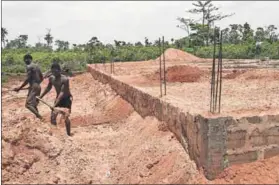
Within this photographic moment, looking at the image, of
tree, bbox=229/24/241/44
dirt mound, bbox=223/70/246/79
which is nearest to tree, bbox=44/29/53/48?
tree, bbox=229/24/241/44

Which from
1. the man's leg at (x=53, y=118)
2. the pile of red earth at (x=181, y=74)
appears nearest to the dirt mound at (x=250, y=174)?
the man's leg at (x=53, y=118)

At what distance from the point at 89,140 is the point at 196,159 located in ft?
10.6

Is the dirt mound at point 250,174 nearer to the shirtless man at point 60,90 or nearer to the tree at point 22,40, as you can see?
the shirtless man at point 60,90

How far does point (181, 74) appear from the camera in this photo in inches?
582

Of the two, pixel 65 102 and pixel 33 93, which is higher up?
pixel 33 93

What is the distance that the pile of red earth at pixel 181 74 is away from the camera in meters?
14.4

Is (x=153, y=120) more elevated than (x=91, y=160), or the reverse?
(x=153, y=120)

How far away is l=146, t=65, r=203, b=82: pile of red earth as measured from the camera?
14414 mm

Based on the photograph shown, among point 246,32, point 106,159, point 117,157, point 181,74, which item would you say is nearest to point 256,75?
point 181,74

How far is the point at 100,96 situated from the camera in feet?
47.3

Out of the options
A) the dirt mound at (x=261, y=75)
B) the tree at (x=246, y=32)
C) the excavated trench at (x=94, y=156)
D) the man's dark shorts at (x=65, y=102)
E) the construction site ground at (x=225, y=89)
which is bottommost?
the excavated trench at (x=94, y=156)

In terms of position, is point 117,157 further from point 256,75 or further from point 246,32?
point 246,32

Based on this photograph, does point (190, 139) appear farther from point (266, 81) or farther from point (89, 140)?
point (266, 81)

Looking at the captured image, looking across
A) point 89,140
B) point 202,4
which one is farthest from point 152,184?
point 202,4
